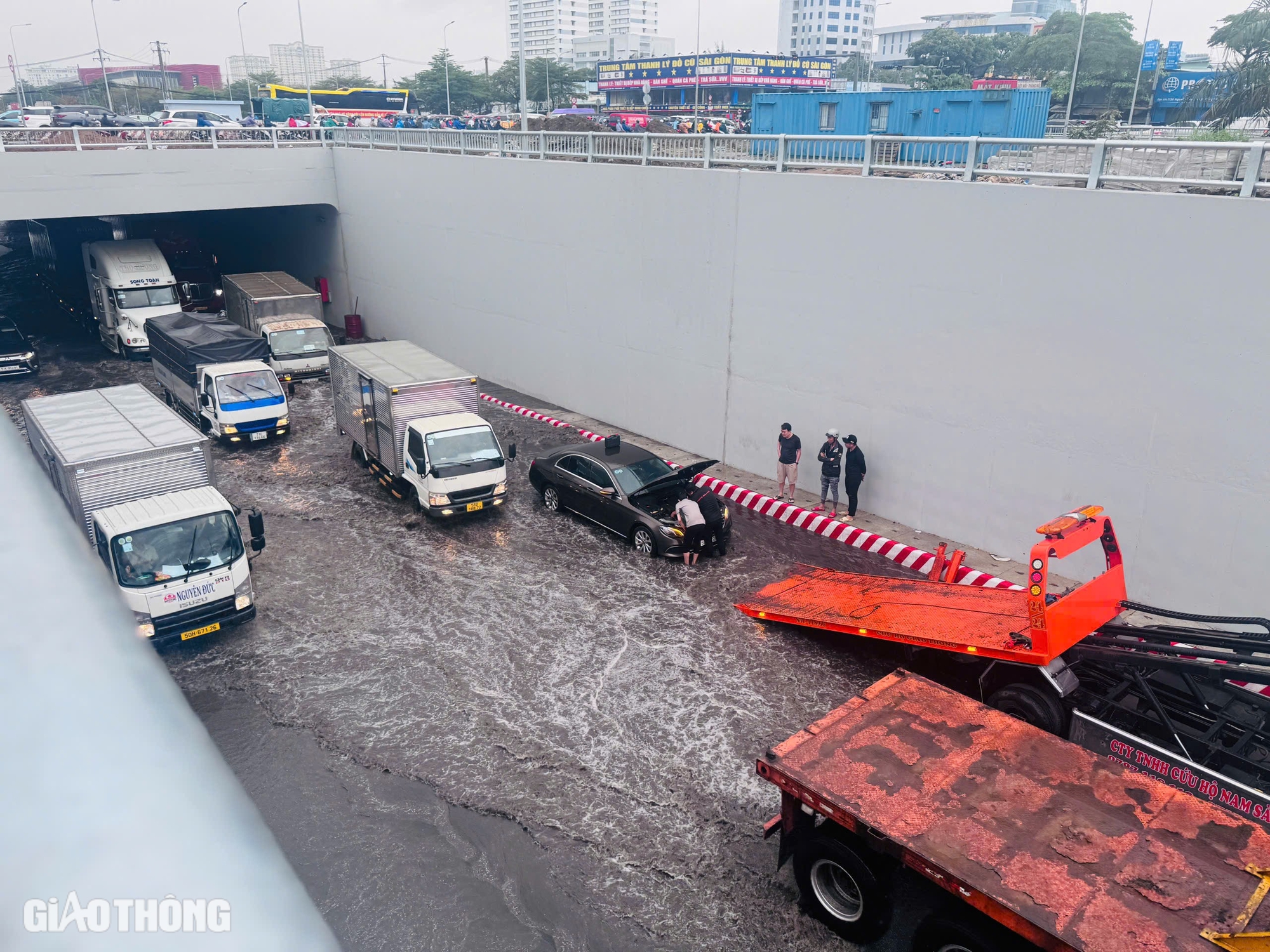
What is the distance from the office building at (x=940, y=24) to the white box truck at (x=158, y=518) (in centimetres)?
8421

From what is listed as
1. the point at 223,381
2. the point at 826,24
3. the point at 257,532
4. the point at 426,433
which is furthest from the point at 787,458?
the point at 826,24

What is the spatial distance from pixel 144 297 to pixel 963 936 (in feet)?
95.3

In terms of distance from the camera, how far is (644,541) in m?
15.0

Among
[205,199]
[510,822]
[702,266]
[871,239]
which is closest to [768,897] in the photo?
[510,822]

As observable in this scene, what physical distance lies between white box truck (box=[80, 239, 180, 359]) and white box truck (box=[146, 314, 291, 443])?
5564 mm

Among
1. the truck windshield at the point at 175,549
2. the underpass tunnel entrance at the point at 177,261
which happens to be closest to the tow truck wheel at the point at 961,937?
the truck windshield at the point at 175,549

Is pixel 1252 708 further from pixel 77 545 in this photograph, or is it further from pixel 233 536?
pixel 233 536

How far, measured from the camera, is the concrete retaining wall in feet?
38.0

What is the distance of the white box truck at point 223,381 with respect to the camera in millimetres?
19891

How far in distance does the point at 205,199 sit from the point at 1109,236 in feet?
85.2

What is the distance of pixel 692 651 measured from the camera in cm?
1208

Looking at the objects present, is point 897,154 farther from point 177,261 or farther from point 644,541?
point 177,261

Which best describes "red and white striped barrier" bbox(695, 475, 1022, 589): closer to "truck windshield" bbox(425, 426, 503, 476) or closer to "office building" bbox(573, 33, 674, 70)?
"truck windshield" bbox(425, 426, 503, 476)

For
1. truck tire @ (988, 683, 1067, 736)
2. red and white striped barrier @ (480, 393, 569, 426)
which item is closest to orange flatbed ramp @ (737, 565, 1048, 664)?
truck tire @ (988, 683, 1067, 736)
